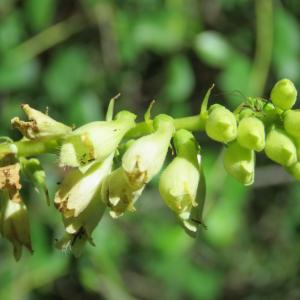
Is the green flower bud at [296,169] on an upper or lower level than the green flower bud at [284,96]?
lower

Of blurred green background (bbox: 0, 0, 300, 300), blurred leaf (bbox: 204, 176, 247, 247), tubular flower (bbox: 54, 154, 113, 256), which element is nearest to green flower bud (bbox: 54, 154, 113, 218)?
tubular flower (bbox: 54, 154, 113, 256)

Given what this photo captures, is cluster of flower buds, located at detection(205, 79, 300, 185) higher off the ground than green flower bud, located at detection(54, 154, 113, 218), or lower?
higher

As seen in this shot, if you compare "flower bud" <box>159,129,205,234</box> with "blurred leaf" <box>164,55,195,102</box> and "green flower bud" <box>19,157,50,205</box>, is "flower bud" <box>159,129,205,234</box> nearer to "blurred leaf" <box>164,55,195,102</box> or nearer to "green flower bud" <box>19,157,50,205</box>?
"green flower bud" <box>19,157,50,205</box>

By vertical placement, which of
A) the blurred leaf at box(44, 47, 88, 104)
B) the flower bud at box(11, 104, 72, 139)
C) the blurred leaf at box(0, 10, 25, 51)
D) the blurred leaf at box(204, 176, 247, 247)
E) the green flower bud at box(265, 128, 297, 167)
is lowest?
the blurred leaf at box(204, 176, 247, 247)

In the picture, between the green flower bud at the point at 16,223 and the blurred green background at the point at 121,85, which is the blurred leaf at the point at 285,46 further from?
the green flower bud at the point at 16,223

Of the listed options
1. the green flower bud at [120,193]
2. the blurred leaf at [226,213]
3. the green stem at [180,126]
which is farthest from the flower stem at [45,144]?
the blurred leaf at [226,213]
